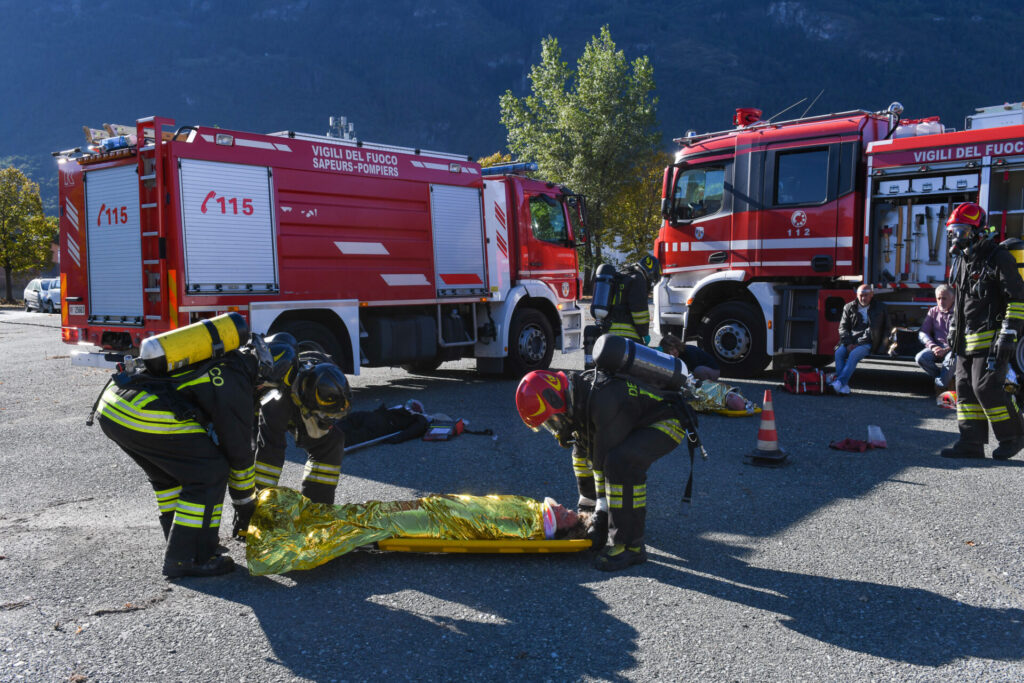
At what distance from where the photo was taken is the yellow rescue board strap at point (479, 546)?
408 cm

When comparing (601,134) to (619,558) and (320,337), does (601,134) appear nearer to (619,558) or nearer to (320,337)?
(320,337)

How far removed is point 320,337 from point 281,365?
475 centimetres

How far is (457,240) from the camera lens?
10.5 meters

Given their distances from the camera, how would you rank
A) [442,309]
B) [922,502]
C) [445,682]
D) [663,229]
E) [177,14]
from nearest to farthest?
1. [445,682]
2. [922,502]
3. [442,309]
4. [663,229]
5. [177,14]

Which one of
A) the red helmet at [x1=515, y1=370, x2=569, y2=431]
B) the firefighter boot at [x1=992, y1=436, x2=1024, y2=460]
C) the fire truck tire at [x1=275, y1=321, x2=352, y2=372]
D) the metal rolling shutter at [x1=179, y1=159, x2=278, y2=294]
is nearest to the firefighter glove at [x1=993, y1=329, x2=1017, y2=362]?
the firefighter boot at [x1=992, y1=436, x2=1024, y2=460]

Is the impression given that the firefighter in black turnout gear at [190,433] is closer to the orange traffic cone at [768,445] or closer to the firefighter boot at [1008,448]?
the orange traffic cone at [768,445]

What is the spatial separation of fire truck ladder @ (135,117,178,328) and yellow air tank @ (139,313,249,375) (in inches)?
164

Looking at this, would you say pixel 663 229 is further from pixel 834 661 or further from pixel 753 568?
pixel 834 661

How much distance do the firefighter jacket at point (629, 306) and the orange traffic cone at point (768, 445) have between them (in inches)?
54.6

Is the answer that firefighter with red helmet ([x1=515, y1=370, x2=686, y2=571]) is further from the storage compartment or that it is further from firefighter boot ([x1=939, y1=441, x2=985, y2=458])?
the storage compartment

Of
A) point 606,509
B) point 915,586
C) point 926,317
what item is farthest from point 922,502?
point 926,317

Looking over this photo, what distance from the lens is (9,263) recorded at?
41.4 m

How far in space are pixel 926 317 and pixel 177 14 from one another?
17941 cm

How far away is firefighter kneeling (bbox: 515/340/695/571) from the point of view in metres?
3.98
